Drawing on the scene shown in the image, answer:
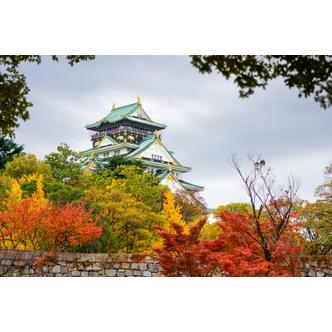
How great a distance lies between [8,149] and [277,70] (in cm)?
391

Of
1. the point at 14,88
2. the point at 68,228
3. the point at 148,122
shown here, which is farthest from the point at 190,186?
the point at 14,88

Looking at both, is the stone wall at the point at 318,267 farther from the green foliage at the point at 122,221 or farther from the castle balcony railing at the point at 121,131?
the castle balcony railing at the point at 121,131

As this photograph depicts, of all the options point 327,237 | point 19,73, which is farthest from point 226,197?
point 19,73

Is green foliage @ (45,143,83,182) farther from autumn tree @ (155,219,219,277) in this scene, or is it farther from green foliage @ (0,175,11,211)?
autumn tree @ (155,219,219,277)

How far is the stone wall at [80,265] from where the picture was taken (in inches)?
276

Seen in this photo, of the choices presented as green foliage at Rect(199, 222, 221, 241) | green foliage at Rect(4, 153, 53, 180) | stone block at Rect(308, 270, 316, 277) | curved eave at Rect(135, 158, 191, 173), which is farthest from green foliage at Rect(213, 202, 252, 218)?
green foliage at Rect(4, 153, 53, 180)

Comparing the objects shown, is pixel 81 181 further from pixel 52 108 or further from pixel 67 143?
pixel 52 108

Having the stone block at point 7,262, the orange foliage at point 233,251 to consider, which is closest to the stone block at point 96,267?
the orange foliage at point 233,251

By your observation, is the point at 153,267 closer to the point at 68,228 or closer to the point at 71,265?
the point at 71,265

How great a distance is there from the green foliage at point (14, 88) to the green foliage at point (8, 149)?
16cm

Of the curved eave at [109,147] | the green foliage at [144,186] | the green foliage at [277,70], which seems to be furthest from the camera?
the green foliage at [144,186]

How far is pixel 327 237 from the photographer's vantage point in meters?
7.78

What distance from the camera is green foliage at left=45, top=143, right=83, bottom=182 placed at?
24.6 ft

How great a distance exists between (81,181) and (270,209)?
9.26 ft
